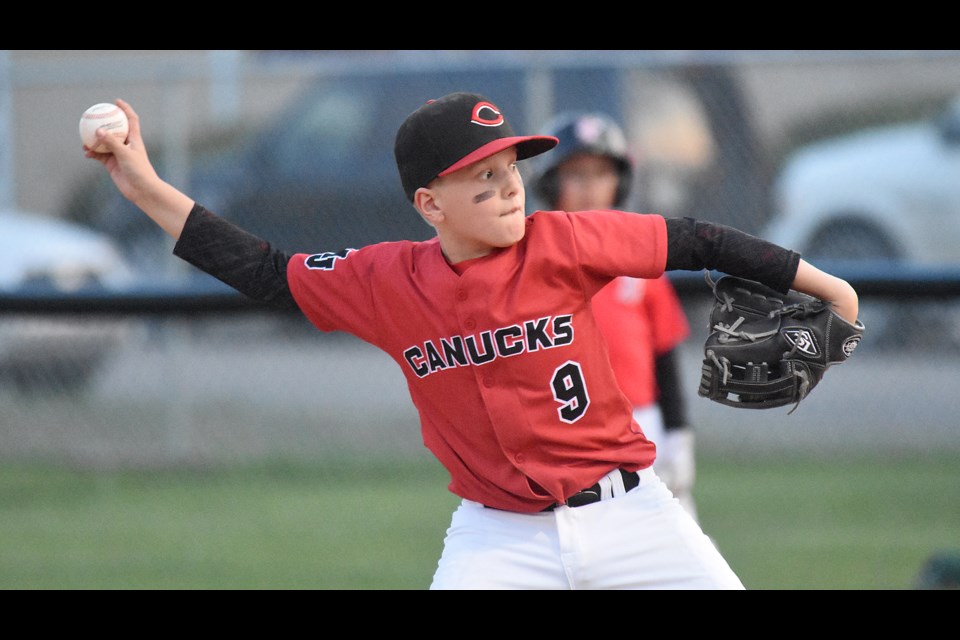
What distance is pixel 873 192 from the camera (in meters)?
6.37

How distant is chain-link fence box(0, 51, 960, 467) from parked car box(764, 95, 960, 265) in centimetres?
1

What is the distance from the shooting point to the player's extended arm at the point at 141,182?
9.65ft

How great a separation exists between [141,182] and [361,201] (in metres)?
3.83

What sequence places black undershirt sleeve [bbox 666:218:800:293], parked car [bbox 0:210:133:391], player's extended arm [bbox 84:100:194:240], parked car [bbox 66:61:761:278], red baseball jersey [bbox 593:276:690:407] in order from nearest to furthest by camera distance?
black undershirt sleeve [bbox 666:218:800:293] < player's extended arm [bbox 84:100:194:240] < red baseball jersey [bbox 593:276:690:407] < parked car [bbox 0:210:133:391] < parked car [bbox 66:61:761:278]

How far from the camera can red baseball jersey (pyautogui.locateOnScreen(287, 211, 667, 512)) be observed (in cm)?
277

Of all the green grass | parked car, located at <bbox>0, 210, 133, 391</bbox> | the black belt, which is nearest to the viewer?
the black belt

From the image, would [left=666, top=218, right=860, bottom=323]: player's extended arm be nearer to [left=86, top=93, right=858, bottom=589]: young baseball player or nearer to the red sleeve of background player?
[left=86, top=93, right=858, bottom=589]: young baseball player

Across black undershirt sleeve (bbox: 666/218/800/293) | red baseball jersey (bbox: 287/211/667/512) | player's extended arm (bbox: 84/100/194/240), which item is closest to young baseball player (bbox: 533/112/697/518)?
red baseball jersey (bbox: 287/211/667/512)

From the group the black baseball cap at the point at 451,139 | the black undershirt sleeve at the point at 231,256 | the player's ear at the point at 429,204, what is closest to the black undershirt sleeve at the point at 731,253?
the black baseball cap at the point at 451,139

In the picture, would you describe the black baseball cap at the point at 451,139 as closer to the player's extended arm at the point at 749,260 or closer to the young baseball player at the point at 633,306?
the player's extended arm at the point at 749,260

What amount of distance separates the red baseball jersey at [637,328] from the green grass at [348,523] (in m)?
1.00

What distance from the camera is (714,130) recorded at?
21.5ft

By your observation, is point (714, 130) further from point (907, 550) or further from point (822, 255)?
point (907, 550)

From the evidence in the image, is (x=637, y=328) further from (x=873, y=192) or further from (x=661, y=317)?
(x=873, y=192)
